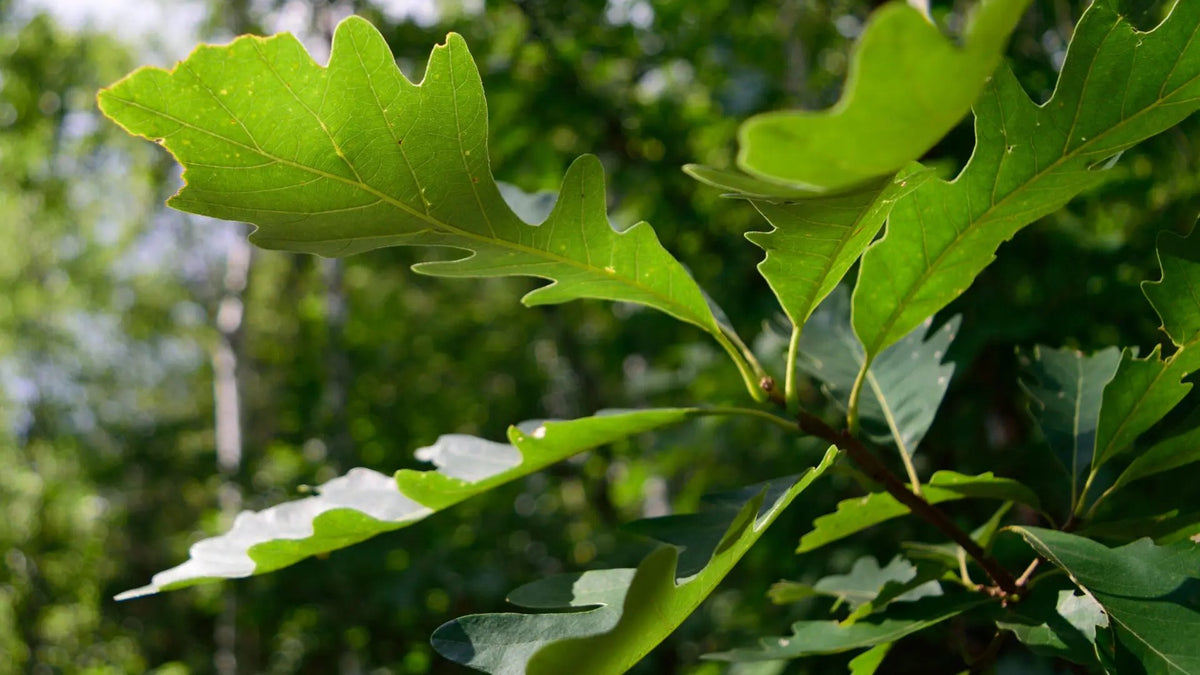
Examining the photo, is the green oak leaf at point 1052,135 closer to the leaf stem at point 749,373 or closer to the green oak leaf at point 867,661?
the leaf stem at point 749,373

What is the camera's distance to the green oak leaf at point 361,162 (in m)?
0.61

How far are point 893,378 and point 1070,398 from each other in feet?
0.62

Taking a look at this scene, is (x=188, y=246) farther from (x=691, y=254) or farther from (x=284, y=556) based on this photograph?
(x=284, y=556)

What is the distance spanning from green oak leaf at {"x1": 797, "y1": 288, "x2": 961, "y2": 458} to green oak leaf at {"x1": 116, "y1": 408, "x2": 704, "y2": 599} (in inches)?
11.5

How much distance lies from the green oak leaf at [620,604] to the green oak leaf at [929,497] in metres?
0.08

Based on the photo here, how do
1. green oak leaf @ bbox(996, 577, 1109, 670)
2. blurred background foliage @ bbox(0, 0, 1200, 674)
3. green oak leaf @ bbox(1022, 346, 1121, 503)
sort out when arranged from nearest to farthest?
1. green oak leaf @ bbox(996, 577, 1109, 670)
2. green oak leaf @ bbox(1022, 346, 1121, 503)
3. blurred background foliage @ bbox(0, 0, 1200, 674)

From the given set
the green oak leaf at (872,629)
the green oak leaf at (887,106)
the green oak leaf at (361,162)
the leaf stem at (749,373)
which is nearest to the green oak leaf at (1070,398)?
the green oak leaf at (872,629)

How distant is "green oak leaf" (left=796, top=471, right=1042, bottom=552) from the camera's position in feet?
2.58

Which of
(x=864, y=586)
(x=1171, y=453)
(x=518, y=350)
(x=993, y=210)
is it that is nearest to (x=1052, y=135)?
(x=993, y=210)

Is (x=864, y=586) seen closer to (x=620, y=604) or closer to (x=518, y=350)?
(x=620, y=604)

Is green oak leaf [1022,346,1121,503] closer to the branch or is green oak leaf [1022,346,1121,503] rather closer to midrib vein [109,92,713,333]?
the branch

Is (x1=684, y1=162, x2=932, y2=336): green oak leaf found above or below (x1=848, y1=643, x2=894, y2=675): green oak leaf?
above

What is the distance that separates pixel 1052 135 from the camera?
649 mm

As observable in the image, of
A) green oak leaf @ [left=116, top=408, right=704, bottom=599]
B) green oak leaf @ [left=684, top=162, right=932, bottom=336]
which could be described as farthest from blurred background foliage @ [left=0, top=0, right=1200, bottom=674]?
green oak leaf @ [left=684, top=162, right=932, bottom=336]
